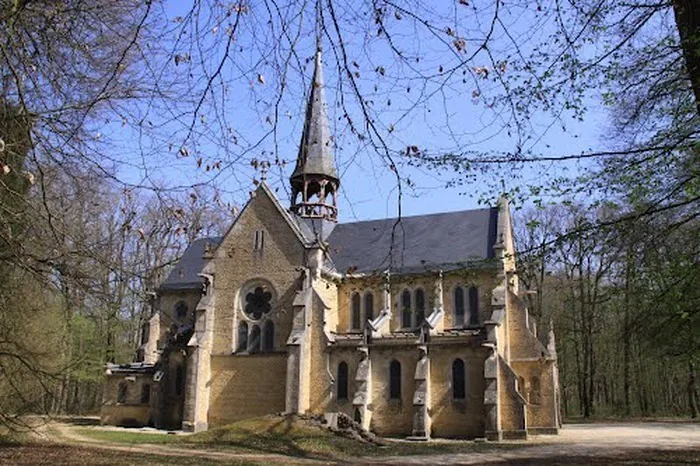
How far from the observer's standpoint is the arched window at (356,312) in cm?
3485

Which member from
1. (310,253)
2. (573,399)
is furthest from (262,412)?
(573,399)

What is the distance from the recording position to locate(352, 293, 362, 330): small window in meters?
34.9

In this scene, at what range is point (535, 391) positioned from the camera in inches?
1268

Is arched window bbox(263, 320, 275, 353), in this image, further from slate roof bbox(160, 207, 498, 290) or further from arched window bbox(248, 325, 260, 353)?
slate roof bbox(160, 207, 498, 290)

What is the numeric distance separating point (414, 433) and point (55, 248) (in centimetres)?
2292

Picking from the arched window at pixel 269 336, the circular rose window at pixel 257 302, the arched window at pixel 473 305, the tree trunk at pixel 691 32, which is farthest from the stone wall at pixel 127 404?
the tree trunk at pixel 691 32

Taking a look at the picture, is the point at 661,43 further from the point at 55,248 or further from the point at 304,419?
the point at 304,419

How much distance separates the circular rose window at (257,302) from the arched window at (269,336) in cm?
75

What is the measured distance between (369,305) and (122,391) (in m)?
15.3

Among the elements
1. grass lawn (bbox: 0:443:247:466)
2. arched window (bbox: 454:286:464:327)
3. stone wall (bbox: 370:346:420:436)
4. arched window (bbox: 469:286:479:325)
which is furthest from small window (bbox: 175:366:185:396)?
arched window (bbox: 469:286:479:325)

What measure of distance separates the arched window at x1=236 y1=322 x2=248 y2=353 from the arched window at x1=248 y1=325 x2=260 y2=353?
35 centimetres

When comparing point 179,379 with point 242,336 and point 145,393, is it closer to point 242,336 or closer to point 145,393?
point 145,393

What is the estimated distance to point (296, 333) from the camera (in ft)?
102

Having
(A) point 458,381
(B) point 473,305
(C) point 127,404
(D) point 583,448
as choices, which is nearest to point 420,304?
(B) point 473,305
